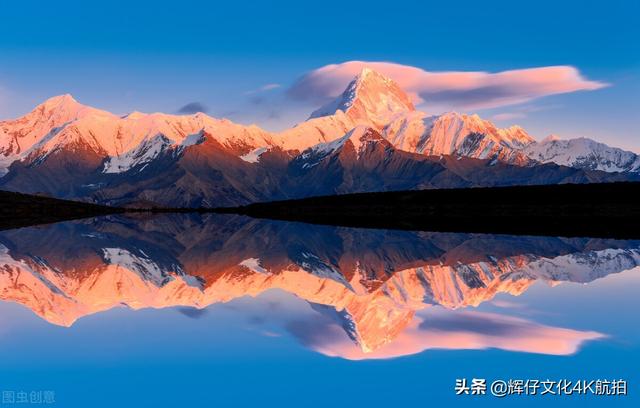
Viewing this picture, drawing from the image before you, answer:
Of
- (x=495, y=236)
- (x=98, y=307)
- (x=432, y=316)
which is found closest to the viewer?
(x=432, y=316)

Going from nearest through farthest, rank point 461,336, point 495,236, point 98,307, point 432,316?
1. point 461,336
2. point 432,316
3. point 98,307
4. point 495,236

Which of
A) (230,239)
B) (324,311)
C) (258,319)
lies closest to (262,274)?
(324,311)

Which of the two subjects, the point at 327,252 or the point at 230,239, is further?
the point at 230,239

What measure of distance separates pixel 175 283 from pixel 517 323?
2619 centimetres

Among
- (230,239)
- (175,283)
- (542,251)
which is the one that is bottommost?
(175,283)

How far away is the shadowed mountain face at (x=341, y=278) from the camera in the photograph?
33.7 metres

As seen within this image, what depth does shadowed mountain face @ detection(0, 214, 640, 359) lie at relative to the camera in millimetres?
33656

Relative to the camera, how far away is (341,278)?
55344 millimetres

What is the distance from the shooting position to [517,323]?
35.0 meters

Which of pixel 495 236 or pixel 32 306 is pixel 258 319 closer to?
pixel 32 306

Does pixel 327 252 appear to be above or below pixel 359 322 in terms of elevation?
above

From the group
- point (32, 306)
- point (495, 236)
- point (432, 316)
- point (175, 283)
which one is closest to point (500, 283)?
point (432, 316)

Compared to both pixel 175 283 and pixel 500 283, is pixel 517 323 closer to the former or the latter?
pixel 500 283

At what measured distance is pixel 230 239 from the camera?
107m
